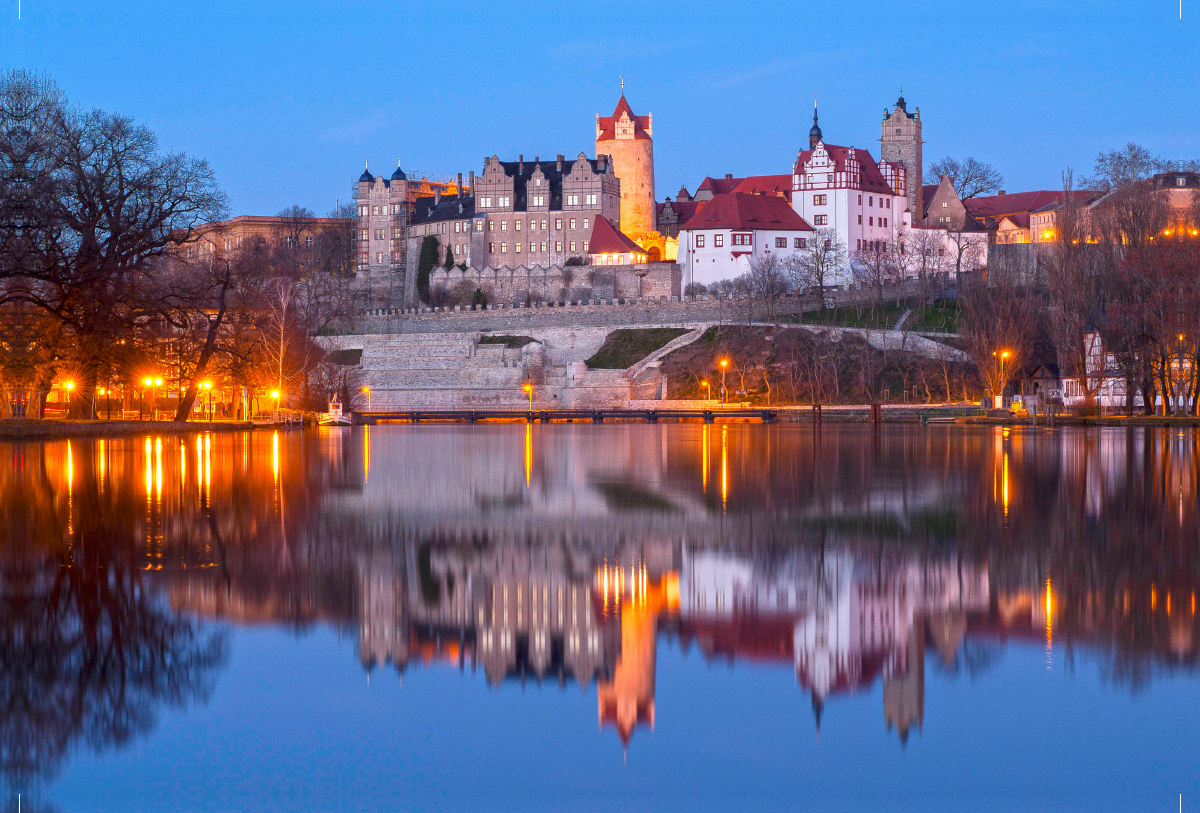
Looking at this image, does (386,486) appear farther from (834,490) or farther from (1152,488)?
(1152,488)

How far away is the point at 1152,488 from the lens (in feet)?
59.2

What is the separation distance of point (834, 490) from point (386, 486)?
6.46 m

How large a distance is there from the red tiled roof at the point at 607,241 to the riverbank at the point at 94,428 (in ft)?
181

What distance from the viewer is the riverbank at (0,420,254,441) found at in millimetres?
34719

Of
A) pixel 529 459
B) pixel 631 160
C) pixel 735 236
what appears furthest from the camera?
pixel 631 160

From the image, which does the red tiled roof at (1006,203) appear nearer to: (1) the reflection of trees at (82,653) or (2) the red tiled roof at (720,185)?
(2) the red tiled roof at (720,185)

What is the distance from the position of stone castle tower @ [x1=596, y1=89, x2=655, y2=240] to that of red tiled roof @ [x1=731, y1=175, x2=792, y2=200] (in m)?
7.92

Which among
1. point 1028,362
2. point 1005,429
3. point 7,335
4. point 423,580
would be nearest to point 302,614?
point 423,580

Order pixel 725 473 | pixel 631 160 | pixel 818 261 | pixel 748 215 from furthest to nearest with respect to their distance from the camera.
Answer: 1. pixel 631 160
2. pixel 748 215
3. pixel 818 261
4. pixel 725 473

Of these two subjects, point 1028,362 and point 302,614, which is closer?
point 302,614

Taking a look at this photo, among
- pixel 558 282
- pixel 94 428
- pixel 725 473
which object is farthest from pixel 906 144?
pixel 725 473

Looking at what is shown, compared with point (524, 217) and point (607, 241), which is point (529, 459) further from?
point (524, 217)

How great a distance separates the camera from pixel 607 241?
96562mm

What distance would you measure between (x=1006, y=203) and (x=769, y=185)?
62.6ft
